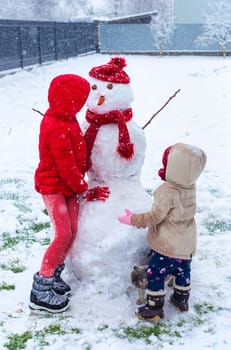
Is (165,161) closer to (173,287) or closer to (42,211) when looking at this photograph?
(173,287)

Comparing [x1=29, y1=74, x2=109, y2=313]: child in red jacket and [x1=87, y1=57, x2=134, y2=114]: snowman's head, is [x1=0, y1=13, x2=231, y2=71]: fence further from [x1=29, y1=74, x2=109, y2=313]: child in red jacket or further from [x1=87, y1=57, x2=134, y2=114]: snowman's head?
[x1=29, y1=74, x2=109, y2=313]: child in red jacket

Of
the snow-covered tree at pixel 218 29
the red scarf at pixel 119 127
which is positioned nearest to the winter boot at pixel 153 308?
the red scarf at pixel 119 127

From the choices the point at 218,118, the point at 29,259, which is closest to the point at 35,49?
the point at 218,118

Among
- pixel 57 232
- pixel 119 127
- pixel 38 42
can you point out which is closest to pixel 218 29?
pixel 38 42

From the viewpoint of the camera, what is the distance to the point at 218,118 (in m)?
12.0

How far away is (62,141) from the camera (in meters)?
3.58

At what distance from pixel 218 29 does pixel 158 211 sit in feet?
88.0

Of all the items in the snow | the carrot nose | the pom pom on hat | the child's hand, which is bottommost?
the snow

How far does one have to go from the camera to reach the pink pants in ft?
12.2

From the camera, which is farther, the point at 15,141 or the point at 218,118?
the point at 218,118

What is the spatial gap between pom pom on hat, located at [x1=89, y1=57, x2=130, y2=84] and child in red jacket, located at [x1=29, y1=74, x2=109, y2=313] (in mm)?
234

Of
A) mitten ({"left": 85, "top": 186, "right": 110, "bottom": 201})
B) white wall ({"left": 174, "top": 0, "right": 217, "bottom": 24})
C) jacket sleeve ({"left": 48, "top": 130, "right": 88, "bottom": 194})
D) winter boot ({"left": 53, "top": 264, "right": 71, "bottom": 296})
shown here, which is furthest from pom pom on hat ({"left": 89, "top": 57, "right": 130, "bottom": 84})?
white wall ({"left": 174, "top": 0, "right": 217, "bottom": 24})

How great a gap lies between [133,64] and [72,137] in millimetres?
19118

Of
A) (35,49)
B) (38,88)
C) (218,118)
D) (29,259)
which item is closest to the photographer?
(29,259)
